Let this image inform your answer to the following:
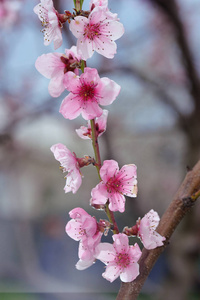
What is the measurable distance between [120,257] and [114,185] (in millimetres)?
104

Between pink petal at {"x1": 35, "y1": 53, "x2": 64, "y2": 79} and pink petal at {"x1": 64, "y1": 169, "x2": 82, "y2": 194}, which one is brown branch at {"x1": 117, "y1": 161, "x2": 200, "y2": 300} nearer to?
pink petal at {"x1": 64, "y1": 169, "x2": 82, "y2": 194}

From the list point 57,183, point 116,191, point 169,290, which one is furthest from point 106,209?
point 57,183

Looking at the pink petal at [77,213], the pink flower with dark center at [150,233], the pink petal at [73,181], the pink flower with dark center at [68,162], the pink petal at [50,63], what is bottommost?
the pink petal at [77,213]

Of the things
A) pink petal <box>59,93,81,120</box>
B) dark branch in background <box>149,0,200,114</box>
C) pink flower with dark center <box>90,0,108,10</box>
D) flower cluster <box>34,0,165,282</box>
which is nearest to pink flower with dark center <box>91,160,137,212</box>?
flower cluster <box>34,0,165,282</box>

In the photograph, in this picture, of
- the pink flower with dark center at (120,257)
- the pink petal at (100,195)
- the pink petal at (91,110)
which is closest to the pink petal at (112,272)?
the pink flower with dark center at (120,257)

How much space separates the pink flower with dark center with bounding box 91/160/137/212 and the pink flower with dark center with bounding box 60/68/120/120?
0.27ft

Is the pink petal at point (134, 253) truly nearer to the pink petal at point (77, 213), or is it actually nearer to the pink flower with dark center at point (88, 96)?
the pink petal at point (77, 213)

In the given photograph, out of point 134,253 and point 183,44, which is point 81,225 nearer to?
point 134,253

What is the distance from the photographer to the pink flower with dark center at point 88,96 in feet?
1.63

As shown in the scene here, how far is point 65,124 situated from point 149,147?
106cm

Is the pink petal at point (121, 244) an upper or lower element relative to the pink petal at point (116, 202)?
lower

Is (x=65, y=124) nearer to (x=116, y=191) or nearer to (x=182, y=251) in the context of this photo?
(x=182, y=251)

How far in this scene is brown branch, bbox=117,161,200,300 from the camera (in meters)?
0.47

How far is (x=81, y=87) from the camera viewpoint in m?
0.50
